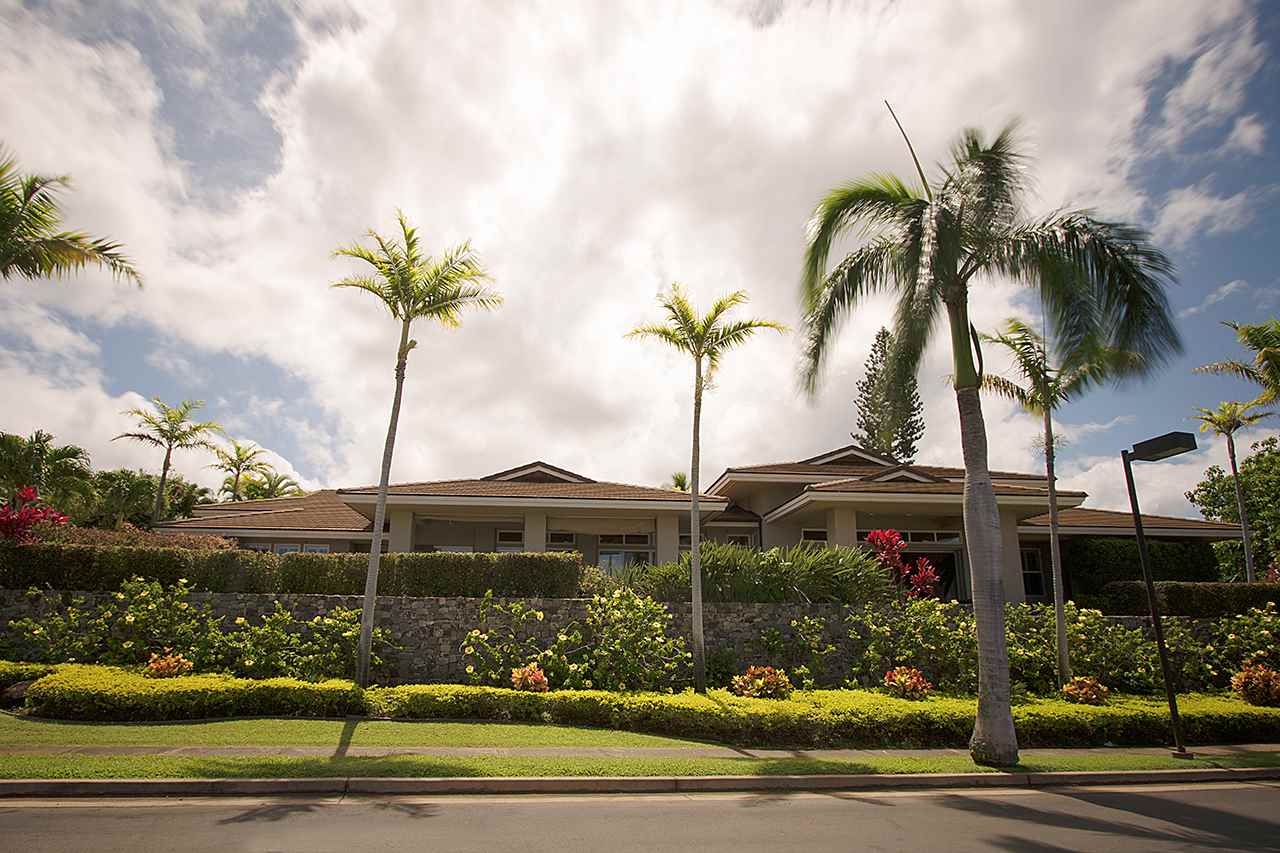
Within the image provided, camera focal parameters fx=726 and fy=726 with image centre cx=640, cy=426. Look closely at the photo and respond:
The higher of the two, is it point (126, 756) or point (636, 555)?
point (636, 555)

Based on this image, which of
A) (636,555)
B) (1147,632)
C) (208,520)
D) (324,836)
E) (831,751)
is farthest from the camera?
(636,555)

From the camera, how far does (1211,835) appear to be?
7387mm

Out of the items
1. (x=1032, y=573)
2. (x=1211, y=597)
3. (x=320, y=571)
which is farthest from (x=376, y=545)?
(x=1032, y=573)

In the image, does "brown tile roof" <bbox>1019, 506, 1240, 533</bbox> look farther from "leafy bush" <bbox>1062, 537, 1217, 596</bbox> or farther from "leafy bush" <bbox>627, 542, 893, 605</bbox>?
"leafy bush" <bbox>627, 542, 893, 605</bbox>

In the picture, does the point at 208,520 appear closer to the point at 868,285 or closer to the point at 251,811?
the point at 251,811

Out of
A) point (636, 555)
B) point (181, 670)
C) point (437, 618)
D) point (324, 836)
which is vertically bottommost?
point (324, 836)

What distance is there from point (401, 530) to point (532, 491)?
4048 millimetres

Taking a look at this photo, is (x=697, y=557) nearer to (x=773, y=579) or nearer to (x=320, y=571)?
(x=773, y=579)

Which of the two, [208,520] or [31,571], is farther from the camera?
[208,520]

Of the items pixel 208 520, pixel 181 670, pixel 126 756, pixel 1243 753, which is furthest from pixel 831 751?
pixel 208 520

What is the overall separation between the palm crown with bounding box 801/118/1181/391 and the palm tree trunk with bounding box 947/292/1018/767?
52 millimetres

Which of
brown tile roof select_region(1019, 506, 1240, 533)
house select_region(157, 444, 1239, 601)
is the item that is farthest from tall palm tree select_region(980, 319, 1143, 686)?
brown tile roof select_region(1019, 506, 1240, 533)

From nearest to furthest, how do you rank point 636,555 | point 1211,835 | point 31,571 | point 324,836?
point 324,836, point 1211,835, point 31,571, point 636,555

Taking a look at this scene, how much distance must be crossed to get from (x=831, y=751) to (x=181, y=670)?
11.6 metres
